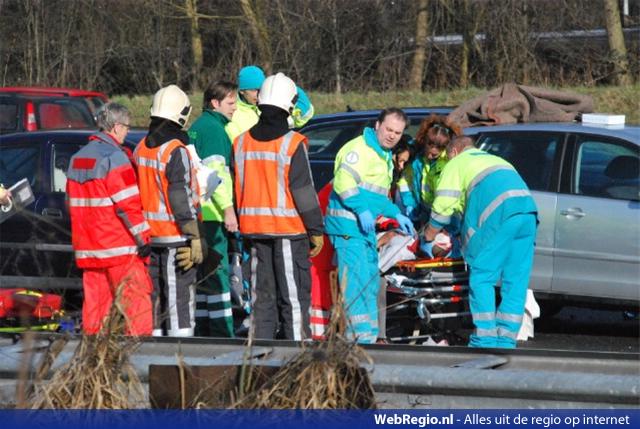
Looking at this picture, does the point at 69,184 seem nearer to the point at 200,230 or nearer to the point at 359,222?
the point at 200,230

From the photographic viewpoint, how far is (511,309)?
8008 mm

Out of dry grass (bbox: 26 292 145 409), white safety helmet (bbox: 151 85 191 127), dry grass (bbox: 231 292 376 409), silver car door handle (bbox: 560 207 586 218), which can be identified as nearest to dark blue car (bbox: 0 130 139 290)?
white safety helmet (bbox: 151 85 191 127)

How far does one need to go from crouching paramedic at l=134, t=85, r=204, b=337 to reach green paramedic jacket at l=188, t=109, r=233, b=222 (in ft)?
2.43

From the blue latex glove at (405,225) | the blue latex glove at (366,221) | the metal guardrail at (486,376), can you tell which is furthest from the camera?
the blue latex glove at (405,225)

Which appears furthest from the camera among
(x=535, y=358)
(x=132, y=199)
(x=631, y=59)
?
(x=631, y=59)

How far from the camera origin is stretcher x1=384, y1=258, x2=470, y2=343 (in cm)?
814

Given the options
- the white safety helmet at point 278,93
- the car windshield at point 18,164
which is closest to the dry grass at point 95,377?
the white safety helmet at point 278,93

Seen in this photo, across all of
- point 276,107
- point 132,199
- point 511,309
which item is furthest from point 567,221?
point 132,199

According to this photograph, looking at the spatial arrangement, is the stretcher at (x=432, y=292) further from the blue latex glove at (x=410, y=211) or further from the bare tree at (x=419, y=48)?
the bare tree at (x=419, y=48)

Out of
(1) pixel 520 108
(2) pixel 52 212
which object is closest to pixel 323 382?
(1) pixel 520 108

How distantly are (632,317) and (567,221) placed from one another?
1369 mm

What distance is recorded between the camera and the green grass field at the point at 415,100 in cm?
2041

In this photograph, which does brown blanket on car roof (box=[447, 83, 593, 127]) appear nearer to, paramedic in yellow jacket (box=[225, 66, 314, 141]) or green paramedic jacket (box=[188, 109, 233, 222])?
paramedic in yellow jacket (box=[225, 66, 314, 141])

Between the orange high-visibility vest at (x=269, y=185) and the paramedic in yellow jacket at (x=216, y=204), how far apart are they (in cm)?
91
